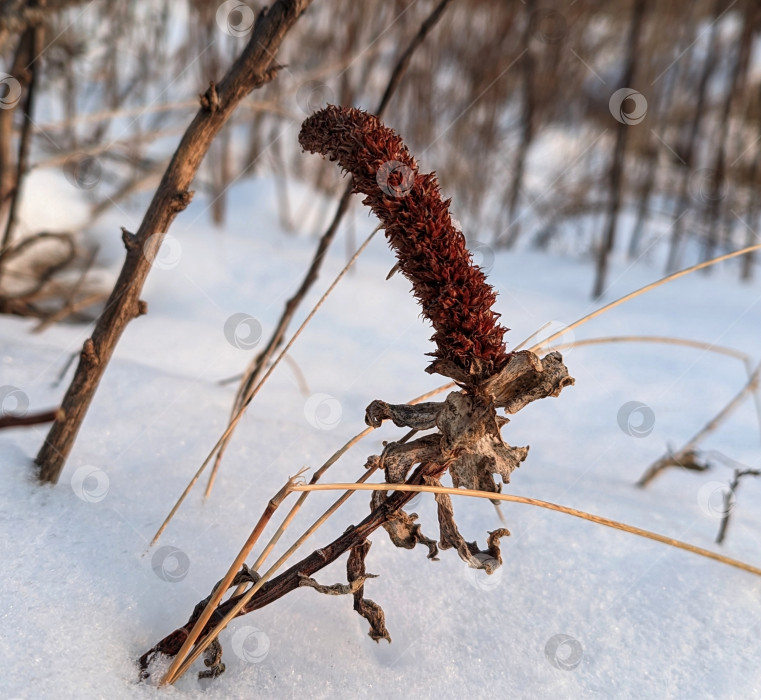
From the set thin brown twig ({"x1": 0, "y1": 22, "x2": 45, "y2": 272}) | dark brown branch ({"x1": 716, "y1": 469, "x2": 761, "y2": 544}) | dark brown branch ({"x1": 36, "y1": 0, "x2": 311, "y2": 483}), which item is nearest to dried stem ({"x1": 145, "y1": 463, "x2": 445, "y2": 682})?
dark brown branch ({"x1": 36, "y1": 0, "x2": 311, "y2": 483})

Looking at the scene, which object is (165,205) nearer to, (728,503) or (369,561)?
(369,561)

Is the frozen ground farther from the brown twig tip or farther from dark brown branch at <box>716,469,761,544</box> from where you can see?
the brown twig tip

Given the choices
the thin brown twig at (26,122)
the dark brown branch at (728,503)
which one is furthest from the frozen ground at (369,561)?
the thin brown twig at (26,122)

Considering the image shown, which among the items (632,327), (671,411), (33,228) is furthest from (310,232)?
(671,411)

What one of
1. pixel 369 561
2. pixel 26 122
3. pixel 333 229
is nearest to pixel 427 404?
pixel 369 561

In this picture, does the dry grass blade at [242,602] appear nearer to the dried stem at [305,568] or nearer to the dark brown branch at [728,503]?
the dried stem at [305,568]

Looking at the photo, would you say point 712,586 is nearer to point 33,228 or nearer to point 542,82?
point 33,228
